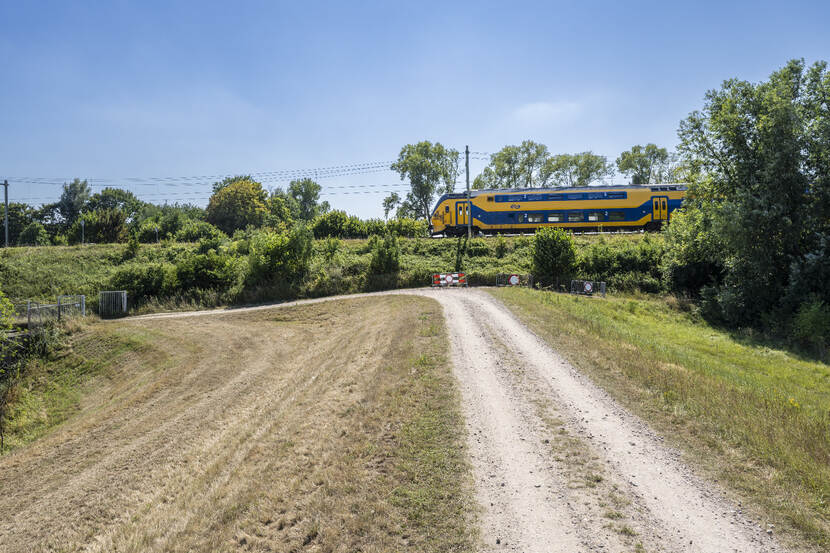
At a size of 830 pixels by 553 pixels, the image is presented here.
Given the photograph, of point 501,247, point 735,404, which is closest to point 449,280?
point 501,247

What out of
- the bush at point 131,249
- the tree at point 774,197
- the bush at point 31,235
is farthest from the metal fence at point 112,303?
the bush at point 31,235

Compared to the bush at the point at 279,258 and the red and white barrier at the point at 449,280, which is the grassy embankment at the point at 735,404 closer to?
the red and white barrier at the point at 449,280

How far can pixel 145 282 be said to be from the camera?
28.9 m

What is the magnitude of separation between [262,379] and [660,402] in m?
12.9

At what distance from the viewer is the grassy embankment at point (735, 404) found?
5.34m

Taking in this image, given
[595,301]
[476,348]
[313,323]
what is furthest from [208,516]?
[595,301]

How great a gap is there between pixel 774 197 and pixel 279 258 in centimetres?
3204

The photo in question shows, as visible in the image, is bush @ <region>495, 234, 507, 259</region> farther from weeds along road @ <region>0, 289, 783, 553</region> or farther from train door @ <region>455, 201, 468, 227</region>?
weeds along road @ <region>0, 289, 783, 553</region>

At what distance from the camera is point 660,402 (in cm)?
840

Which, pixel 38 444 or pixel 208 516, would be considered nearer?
pixel 208 516

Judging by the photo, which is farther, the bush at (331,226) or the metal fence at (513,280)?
the bush at (331,226)

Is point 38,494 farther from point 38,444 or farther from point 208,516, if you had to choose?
point 208,516

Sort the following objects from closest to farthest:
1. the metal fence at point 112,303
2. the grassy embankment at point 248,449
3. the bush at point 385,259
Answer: the grassy embankment at point 248,449, the metal fence at point 112,303, the bush at point 385,259

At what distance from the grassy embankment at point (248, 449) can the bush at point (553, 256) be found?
44.7 ft
